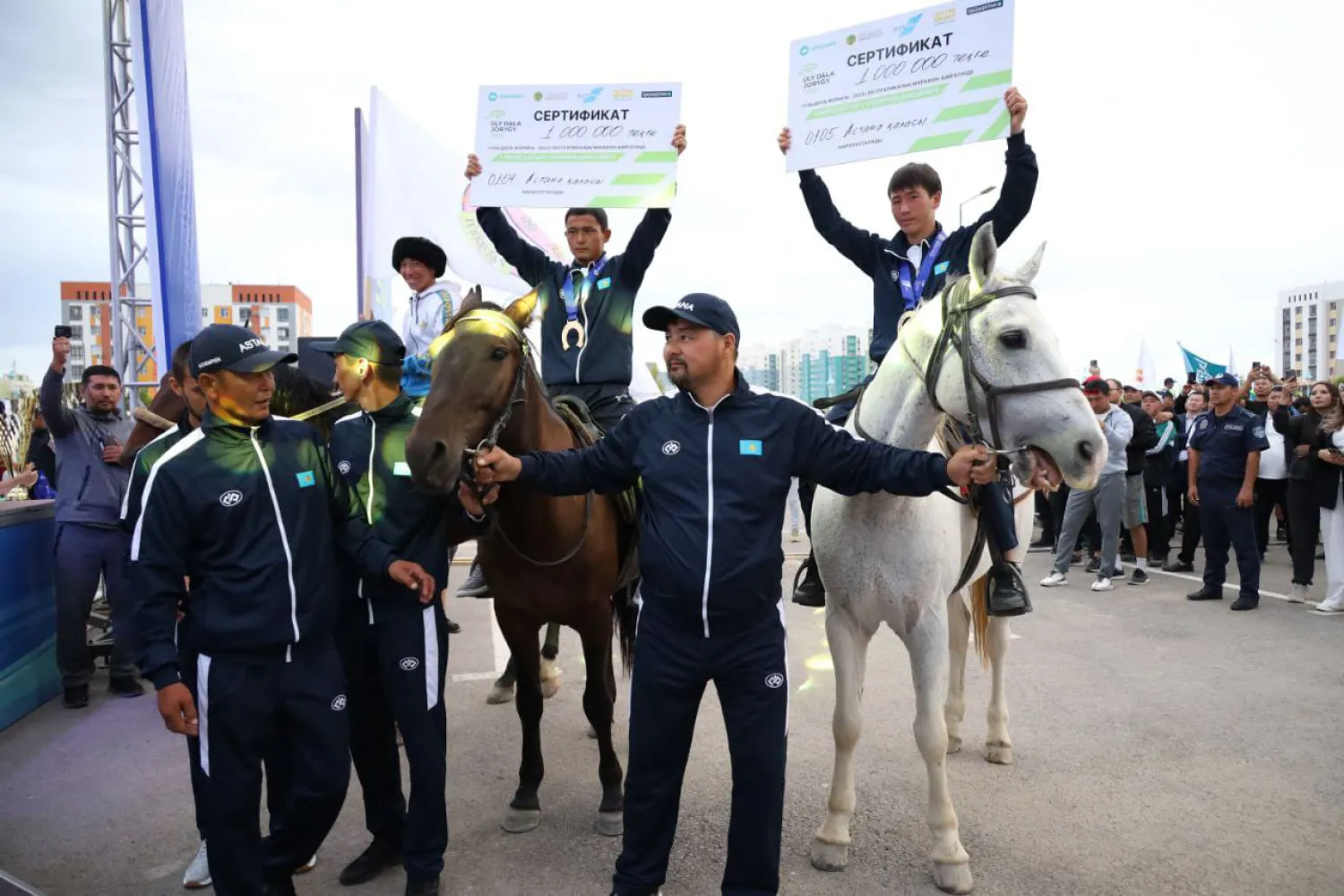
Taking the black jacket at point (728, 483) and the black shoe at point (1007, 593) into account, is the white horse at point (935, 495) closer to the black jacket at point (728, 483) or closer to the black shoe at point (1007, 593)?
the black shoe at point (1007, 593)

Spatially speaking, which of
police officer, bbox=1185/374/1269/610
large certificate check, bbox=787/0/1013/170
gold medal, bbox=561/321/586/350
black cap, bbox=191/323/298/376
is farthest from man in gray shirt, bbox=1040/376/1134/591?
black cap, bbox=191/323/298/376

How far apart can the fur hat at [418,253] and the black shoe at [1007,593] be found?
4028mm

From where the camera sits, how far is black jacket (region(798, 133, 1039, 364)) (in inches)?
153

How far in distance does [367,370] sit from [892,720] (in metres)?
4.08

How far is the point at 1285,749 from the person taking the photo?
16.2 ft

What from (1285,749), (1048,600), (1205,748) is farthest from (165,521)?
(1048,600)

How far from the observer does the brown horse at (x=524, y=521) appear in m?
2.89

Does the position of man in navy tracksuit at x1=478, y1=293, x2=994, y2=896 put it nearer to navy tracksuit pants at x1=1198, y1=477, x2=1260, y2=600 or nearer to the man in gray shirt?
navy tracksuit pants at x1=1198, y1=477, x2=1260, y2=600

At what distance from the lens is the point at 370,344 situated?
3.43 metres

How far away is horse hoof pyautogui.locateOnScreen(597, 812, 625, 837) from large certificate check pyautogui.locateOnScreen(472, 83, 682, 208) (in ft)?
10.4

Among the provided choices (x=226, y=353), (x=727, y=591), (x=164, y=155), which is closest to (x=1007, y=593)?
(x=727, y=591)

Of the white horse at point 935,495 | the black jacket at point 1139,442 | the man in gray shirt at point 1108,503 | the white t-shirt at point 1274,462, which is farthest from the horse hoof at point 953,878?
the white t-shirt at point 1274,462

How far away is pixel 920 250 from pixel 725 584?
2.39 metres

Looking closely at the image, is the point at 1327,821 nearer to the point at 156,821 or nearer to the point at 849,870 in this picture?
the point at 849,870
